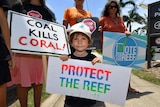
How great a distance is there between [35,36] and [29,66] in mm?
623

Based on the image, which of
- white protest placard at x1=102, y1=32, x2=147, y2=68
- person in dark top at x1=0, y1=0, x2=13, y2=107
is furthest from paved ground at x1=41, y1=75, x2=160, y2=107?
person in dark top at x1=0, y1=0, x2=13, y2=107

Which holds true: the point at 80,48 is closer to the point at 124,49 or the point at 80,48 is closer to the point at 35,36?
the point at 35,36

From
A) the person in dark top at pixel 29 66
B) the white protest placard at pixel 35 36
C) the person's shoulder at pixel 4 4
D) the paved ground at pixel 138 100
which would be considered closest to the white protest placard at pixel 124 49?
the paved ground at pixel 138 100

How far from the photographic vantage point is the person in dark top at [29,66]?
12.3 feet

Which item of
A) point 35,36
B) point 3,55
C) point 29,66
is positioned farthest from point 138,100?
point 3,55

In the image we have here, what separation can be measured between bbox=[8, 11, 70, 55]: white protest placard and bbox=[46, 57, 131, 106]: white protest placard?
0.77ft

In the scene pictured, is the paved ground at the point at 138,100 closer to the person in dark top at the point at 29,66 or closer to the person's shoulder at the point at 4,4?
the person in dark top at the point at 29,66

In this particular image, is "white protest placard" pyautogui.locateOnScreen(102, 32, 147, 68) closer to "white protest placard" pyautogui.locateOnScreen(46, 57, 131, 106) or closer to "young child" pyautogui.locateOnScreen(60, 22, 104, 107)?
"young child" pyautogui.locateOnScreen(60, 22, 104, 107)

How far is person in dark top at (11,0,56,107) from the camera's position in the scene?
3.76 meters

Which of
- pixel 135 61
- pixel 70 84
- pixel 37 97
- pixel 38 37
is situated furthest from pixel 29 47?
pixel 135 61

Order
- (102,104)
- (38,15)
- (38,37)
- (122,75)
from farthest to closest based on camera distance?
(102,104) → (38,15) → (38,37) → (122,75)

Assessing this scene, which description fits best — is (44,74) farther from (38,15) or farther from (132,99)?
(132,99)

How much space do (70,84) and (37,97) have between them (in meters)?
0.92

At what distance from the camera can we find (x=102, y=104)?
16.6 ft
